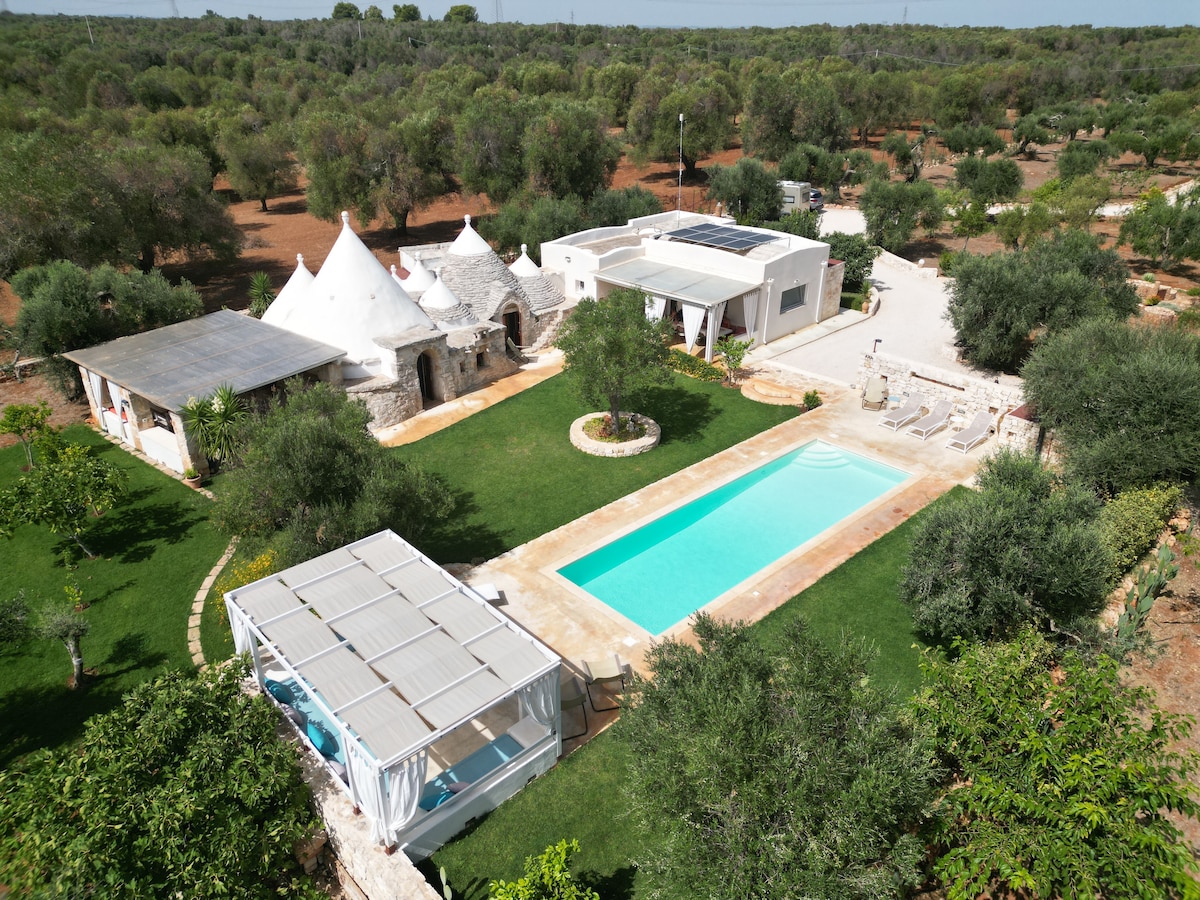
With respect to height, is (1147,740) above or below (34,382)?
above

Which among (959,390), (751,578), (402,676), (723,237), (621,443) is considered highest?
(723,237)

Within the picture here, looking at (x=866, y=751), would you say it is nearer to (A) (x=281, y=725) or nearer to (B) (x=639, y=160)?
(A) (x=281, y=725)

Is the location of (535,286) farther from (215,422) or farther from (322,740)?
(322,740)

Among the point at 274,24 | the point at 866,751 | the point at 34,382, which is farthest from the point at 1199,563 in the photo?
the point at 274,24

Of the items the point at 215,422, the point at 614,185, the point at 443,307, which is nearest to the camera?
the point at 215,422

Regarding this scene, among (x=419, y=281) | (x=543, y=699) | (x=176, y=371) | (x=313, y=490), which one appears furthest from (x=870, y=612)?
(x=419, y=281)

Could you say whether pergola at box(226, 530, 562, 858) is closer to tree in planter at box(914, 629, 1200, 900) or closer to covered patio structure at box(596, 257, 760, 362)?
tree in planter at box(914, 629, 1200, 900)
